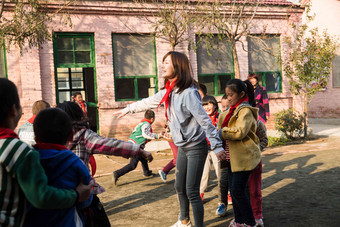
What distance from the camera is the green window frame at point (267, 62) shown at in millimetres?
14219

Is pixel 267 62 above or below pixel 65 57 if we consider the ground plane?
below

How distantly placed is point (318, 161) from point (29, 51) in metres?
8.84

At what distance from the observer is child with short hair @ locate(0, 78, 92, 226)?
5.82ft

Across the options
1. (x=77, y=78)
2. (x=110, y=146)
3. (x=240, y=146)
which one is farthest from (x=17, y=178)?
(x=77, y=78)

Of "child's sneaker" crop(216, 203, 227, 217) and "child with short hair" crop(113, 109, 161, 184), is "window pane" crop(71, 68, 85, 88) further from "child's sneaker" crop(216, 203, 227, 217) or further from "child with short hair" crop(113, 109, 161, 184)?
"child's sneaker" crop(216, 203, 227, 217)

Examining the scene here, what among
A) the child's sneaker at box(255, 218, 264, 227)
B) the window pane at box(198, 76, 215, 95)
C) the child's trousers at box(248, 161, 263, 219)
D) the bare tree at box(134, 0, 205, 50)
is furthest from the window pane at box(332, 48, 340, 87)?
the child's sneaker at box(255, 218, 264, 227)

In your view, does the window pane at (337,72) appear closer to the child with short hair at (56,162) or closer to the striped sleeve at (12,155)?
the child with short hair at (56,162)

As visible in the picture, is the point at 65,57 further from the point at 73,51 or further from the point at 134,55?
the point at 134,55

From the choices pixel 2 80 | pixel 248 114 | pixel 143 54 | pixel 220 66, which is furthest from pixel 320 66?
pixel 2 80

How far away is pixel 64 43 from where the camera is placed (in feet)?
38.8

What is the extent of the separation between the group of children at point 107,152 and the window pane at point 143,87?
289 inches

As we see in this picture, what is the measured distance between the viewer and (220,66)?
1388 centimetres

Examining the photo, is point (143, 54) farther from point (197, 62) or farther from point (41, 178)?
point (41, 178)

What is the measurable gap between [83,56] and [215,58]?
4.97 m
